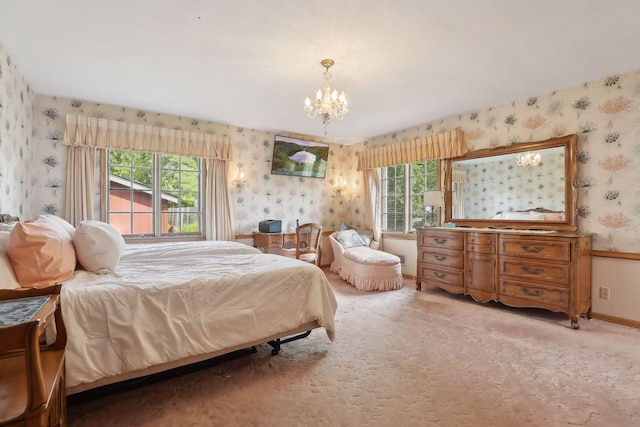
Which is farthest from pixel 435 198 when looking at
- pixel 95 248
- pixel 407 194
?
pixel 95 248

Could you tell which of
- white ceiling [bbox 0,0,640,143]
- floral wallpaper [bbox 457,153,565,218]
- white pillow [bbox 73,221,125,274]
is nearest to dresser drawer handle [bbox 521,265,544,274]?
floral wallpaper [bbox 457,153,565,218]

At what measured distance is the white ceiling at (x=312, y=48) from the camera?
2049mm

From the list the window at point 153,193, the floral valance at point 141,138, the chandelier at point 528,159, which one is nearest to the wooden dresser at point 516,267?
the chandelier at point 528,159

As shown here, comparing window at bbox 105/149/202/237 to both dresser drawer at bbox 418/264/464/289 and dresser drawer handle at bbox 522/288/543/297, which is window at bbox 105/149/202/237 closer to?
dresser drawer at bbox 418/264/464/289

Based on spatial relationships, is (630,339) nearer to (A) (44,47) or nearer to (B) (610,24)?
(B) (610,24)

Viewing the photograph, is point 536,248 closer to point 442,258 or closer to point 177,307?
point 442,258

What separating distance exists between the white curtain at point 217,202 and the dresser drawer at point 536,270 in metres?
3.77

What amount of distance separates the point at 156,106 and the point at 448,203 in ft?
14.1

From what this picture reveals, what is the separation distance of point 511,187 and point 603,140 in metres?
0.97

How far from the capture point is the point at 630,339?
2.68m

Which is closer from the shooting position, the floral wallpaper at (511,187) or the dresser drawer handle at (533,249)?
the dresser drawer handle at (533,249)

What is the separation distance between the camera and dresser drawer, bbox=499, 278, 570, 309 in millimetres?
3027

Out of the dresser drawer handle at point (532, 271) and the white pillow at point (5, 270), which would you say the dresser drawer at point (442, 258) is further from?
the white pillow at point (5, 270)

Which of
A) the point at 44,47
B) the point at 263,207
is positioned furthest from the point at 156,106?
the point at 263,207
